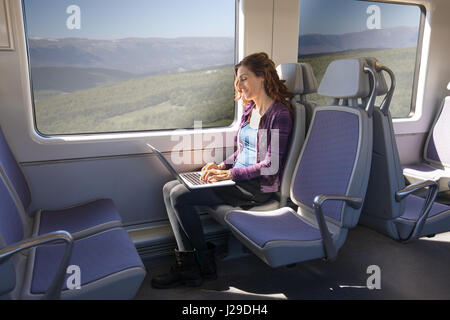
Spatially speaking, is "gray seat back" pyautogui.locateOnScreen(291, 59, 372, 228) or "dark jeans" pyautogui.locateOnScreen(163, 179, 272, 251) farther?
"dark jeans" pyautogui.locateOnScreen(163, 179, 272, 251)

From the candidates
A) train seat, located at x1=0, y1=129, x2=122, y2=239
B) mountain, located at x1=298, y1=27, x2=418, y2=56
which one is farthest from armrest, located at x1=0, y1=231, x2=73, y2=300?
mountain, located at x1=298, y1=27, x2=418, y2=56

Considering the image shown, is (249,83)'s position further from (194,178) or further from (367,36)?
(367,36)

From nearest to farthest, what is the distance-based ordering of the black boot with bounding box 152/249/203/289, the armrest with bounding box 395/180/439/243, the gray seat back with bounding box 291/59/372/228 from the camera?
the gray seat back with bounding box 291/59/372/228 → the armrest with bounding box 395/180/439/243 → the black boot with bounding box 152/249/203/289

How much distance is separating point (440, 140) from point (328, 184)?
2.22 meters

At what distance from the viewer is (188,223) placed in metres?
2.30

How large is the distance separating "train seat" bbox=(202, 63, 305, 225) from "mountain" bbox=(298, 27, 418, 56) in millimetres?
1042

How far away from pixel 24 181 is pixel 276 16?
83.1 inches

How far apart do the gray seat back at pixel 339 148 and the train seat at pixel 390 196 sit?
155 mm

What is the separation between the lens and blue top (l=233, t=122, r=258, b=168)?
2.48m

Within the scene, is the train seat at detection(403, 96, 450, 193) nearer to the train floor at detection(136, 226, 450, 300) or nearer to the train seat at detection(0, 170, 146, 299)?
the train floor at detection(136, 226, 450, 300)

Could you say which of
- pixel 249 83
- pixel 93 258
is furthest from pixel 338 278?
pixel 93 258

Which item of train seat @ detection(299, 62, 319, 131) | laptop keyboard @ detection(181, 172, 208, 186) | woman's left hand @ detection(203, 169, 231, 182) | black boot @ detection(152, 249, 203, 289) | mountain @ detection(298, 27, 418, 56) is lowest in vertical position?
black boot @ detection(152, 249, 203, 289)

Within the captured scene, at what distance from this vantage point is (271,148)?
90.7 inches
